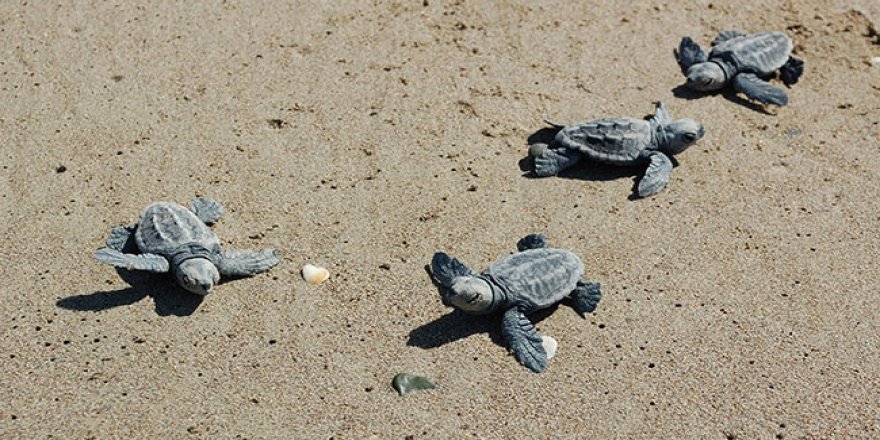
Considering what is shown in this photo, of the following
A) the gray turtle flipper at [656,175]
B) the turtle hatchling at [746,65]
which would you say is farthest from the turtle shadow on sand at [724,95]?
the gray turtle flipper at [656,175]

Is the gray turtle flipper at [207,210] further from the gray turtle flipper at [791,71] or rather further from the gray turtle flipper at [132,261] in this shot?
the gray turtle flipper at [791,71]

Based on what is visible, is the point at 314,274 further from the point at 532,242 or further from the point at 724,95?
the point at 724,95

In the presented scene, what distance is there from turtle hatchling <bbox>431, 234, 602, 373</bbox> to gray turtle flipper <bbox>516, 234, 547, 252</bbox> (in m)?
0.05

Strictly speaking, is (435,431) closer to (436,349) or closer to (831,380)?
(436,349)

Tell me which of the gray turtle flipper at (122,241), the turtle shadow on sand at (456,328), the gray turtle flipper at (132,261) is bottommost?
the turtle shadow on sand at (456,328)

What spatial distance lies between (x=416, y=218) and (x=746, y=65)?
244 centimetres

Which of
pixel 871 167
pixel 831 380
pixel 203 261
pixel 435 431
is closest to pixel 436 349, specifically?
pixel 435 431

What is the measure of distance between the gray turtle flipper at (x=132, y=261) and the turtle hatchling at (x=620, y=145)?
196cm

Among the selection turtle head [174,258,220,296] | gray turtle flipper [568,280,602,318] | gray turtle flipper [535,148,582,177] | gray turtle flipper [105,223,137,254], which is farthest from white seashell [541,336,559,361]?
gray turtle flipper [105,223,137,254]

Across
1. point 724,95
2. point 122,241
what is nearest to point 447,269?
point 122,241

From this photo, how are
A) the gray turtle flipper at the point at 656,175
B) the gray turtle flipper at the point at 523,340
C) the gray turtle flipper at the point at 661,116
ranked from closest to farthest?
1. the gray turtle flipper at the point at 523,340
2. the gray turtle flipper at the point at 656,175
3. the gray turtle flipper at the point at 661,116

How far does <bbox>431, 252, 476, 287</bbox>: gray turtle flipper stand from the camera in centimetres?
409

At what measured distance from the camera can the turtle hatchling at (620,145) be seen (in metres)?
4.91

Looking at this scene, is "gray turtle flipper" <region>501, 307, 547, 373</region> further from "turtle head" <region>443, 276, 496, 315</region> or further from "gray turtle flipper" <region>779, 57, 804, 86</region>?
"gray turtle flipper" <region>779, 57, 804, 86</region>
